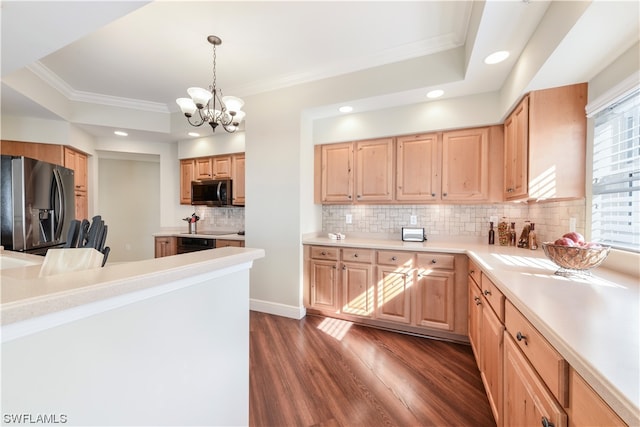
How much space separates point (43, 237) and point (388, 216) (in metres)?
3.87

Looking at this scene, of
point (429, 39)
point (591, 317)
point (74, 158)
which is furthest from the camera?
point (74, 158)

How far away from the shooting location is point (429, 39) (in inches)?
88.7

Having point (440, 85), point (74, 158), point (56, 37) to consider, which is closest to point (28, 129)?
point (74, 158)

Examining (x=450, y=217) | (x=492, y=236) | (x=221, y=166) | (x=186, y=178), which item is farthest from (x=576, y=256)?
(x=186, y=178)

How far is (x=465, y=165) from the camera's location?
8.66 feet

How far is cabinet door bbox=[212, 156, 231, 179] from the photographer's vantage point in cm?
403

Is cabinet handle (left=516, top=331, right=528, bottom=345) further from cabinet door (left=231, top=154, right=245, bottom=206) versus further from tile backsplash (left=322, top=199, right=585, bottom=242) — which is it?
cabinet door (left=231, top=154, right=245, bottom=206)

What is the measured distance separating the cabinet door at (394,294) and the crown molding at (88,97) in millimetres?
4001

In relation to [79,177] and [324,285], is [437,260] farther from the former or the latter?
[79,177]

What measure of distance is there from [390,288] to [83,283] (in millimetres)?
2465

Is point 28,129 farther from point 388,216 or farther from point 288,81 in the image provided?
point 388,216

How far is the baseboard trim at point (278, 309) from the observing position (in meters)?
2.98

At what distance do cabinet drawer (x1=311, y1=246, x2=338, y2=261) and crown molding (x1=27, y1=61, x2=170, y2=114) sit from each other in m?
3.20

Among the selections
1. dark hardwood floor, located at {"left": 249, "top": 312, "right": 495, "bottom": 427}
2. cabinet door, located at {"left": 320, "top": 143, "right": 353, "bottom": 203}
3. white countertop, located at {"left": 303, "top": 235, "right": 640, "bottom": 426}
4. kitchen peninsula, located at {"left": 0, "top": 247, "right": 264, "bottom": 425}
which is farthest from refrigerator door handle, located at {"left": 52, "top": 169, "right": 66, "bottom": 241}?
white countertop, located at {"left": 303, "top": 235, "right": 640, "bottom": 426}
